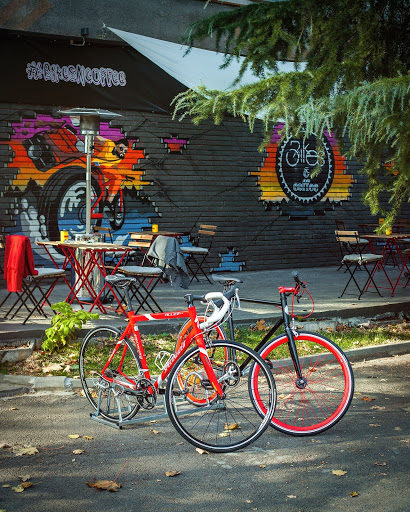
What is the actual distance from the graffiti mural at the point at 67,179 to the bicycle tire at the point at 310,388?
6.98m

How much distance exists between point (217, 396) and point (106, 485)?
1.23 m

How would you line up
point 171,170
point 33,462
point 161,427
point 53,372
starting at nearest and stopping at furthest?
point 33,462, point 161,427, point 53,372, point 171,170

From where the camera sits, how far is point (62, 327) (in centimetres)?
→ 758

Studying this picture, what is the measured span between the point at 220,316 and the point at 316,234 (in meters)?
11.0

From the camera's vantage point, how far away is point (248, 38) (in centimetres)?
949

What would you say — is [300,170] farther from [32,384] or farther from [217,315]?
[217,315]

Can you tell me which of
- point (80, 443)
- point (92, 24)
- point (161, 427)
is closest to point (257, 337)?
point (161, 427)

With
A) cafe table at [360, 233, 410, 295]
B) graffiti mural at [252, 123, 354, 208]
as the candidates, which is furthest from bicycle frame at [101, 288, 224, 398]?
graffiti mural at [252, 123, 354, 208]

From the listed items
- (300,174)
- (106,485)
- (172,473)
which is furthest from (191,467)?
(300,174)

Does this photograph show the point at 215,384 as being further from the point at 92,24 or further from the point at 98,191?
the point at 92,24

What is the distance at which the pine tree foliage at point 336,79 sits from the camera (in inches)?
283

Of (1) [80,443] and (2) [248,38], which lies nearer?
(1) [80,443]

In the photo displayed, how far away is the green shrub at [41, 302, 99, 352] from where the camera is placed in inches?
299

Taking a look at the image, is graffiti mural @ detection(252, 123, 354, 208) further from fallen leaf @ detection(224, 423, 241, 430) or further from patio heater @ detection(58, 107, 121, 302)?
fallen leaf @ detection(224, 423, 241, 430)
